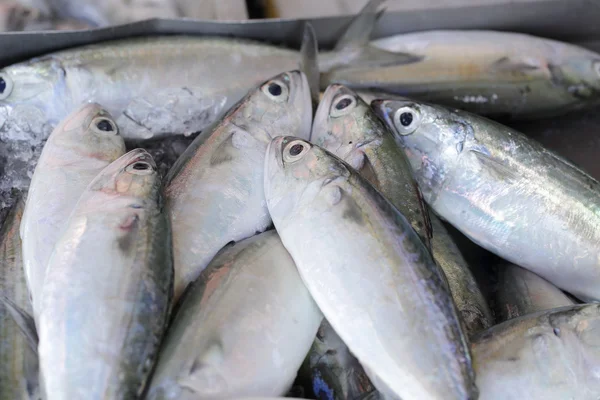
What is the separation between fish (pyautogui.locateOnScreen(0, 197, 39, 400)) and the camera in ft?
3.17

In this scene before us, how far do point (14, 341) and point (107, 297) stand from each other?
0.96ft

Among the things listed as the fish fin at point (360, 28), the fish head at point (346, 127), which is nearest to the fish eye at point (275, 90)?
the fish head at point (346, 127)

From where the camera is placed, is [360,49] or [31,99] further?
[360,49]

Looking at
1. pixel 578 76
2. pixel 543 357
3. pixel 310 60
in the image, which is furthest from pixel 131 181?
pixel 578 76

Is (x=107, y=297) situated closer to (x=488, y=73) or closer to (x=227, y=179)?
(x=227, y=179)

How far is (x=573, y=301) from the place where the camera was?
141cm

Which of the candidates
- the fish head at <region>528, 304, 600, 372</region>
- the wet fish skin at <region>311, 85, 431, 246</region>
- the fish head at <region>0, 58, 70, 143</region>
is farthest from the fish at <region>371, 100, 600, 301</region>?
the fish head at <region>0, 58, 70, 143</region>

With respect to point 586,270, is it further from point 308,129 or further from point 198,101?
point 198,101

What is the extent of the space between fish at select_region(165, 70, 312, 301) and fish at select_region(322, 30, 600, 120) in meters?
0.45

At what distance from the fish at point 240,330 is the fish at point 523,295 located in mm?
648

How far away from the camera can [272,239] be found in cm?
118

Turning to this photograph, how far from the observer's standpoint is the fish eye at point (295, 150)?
1.21 metres

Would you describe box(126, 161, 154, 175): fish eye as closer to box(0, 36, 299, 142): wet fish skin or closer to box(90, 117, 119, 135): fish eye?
box(90, 117, 119, 135): fish eye

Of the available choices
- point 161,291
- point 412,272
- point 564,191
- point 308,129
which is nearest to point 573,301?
point 564,191
